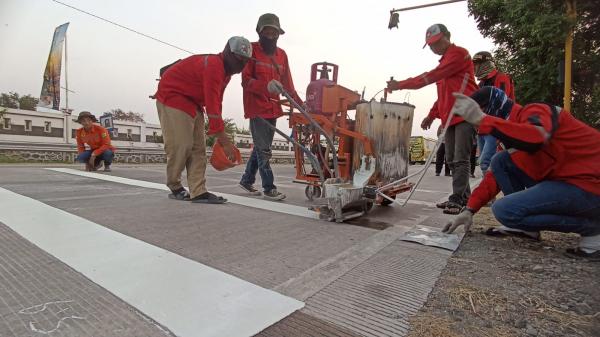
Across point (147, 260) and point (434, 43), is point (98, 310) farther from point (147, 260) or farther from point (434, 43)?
point (434, 43)

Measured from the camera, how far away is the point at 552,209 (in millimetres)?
2123

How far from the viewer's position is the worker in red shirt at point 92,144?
6773 millimetres

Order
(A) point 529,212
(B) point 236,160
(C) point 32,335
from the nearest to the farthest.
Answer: (C) point 32,335
(A) point 529,212
(B) point 236,160

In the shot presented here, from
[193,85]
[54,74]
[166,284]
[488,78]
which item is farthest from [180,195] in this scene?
[54,74]

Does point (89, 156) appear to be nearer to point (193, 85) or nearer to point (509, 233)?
point (193, 85)

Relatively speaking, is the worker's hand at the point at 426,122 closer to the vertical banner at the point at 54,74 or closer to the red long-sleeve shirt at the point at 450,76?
the red long-sleeve shirt at the point at 450,76

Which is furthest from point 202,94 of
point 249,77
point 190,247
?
point 190,247

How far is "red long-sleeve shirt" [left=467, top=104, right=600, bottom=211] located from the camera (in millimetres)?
1888

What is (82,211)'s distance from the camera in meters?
2.68

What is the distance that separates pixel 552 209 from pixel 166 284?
7.21ft

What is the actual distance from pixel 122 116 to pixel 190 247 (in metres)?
52.7

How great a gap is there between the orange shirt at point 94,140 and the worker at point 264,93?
4319 mm

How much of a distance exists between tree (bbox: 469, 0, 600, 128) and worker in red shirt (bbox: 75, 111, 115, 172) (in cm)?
950

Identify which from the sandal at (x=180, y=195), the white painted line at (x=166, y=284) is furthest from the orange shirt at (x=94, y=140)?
the white painted line at (x=166, y=284)
